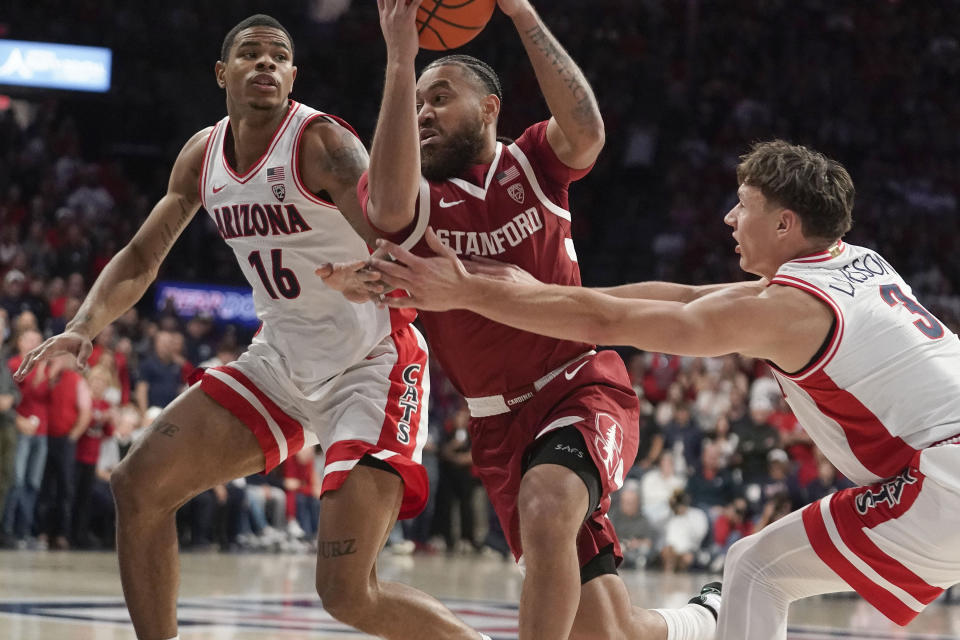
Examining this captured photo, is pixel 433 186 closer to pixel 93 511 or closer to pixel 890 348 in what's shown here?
pixel 890 348

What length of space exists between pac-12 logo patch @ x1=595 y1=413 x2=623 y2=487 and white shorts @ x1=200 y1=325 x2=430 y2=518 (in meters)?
0.80

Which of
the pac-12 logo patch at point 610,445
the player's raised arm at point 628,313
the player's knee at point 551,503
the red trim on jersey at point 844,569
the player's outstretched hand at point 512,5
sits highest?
the player's outstretched hand at point 512,5

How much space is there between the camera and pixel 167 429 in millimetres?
4797

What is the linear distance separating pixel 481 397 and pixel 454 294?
1.08 meters

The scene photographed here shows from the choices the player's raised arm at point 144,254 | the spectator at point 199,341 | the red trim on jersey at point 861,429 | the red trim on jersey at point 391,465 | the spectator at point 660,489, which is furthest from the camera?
the spectator at point 199,341

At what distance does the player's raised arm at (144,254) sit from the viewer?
5051 millimetres

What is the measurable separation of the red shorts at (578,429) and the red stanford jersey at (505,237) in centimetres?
10

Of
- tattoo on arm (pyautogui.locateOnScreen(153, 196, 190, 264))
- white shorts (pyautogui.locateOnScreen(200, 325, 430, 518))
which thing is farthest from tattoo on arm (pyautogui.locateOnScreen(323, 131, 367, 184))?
tattoo on arm (pyautogui.locateOnScreen(153, 196, 190, 264))

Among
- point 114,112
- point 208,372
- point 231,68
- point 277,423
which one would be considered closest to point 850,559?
point 277,423

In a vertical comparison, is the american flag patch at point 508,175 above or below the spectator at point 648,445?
above

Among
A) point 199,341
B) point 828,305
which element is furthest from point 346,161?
point 199,341

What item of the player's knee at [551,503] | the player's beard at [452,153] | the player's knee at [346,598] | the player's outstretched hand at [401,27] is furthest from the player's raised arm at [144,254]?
the player's knee at [551,503]

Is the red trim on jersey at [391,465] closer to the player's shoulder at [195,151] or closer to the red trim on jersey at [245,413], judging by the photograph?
the red trim on jersey at [245,413]

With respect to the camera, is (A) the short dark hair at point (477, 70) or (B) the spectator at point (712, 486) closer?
(A) the short dark hair at point (477, 70)
